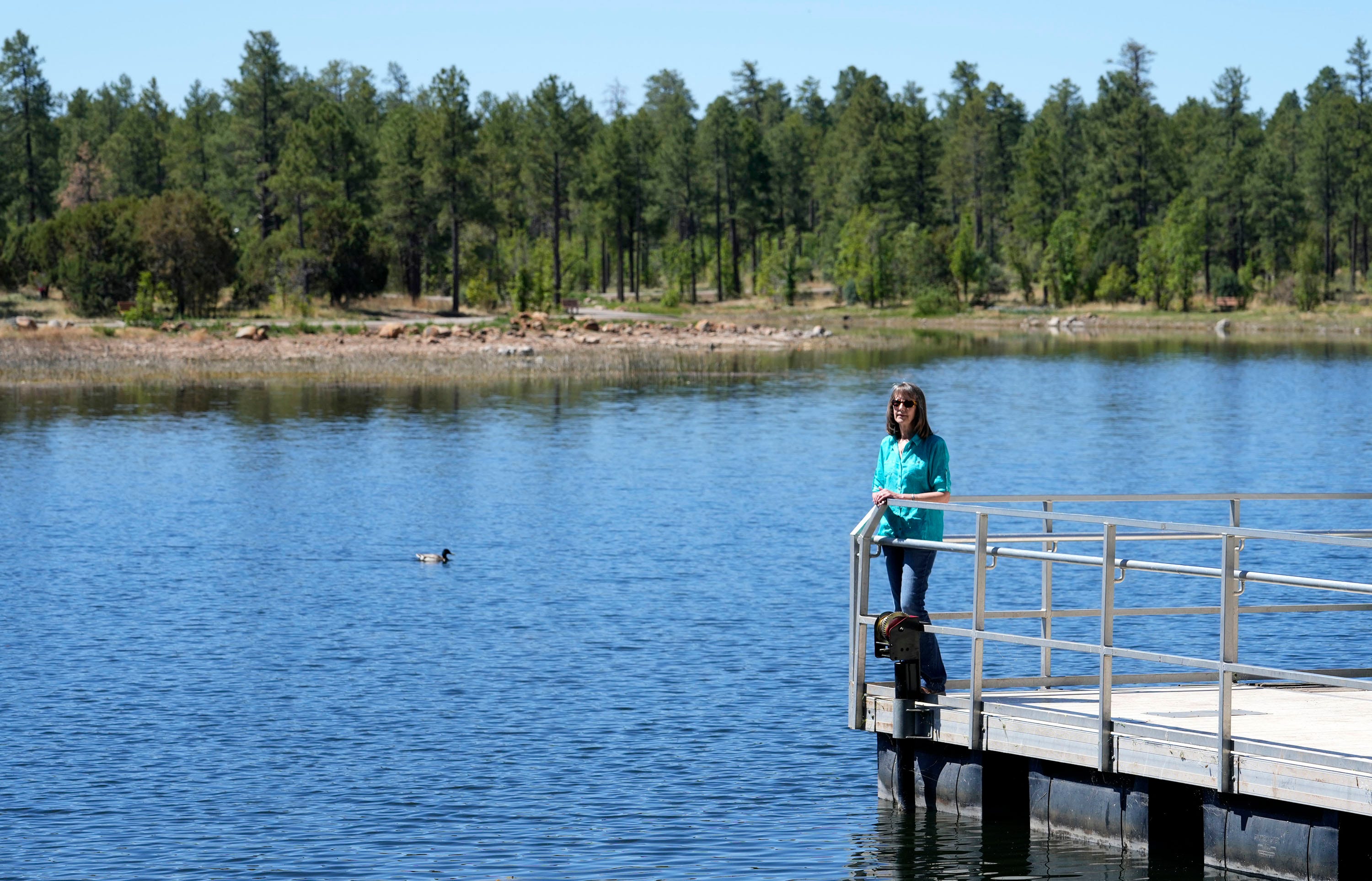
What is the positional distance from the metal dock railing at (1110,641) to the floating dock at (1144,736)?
0.02m

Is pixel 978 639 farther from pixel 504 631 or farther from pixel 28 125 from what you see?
pixel 28 125

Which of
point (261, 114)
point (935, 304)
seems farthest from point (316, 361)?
point (935, 304)

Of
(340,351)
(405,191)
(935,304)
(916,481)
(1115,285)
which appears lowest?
(340,351)

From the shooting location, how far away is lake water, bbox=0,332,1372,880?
48.3 feet

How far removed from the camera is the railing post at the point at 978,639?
1254 centimetres

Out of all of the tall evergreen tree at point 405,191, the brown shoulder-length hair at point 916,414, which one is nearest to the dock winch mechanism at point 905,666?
the brown shoulder-length hair at point 916,414

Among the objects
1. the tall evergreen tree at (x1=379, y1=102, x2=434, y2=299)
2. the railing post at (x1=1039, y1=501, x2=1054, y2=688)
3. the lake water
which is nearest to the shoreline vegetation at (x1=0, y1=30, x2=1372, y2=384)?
the tall evergreen tree at (x1=379, y1=102, x2=434, y2=299)

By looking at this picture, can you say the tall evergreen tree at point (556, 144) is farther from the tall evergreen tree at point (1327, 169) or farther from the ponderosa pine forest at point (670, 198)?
the tall evergreen tree at point (1327, 169)

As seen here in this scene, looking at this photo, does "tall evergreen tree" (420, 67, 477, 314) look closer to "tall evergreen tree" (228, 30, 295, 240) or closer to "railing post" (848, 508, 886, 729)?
"tall evergreen tree" (228, 30, 295, 240)

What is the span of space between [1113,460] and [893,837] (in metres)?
33.4

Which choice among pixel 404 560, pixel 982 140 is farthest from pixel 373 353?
pixel 982 140

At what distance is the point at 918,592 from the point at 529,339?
256ft

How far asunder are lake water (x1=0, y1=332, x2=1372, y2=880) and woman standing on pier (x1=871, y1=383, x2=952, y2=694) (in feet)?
5.69

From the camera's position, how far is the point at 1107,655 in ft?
38.5
